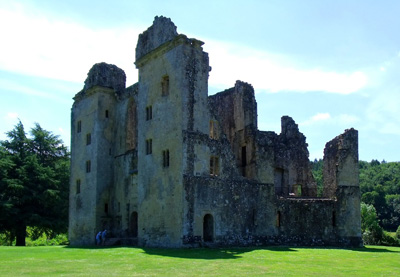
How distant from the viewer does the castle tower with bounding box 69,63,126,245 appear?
37688 mm

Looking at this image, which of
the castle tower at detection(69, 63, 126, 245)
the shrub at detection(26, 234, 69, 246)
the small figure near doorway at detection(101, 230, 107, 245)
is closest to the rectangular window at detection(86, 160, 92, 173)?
the castle tower at detection(69, 63, 126, 245)

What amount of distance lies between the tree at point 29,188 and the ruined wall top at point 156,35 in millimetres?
18485

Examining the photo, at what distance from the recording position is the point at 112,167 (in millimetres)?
38562

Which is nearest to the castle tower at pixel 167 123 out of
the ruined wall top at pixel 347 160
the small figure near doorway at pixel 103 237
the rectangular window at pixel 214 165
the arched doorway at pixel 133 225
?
the rectangular window at pixel 214 165

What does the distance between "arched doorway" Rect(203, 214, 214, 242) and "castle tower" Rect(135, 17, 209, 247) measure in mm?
2211

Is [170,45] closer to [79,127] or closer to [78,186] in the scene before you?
[79,127]

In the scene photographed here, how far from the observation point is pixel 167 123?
30.1 meters

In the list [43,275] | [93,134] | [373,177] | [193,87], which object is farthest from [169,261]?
[373,177]

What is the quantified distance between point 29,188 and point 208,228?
22.7 m

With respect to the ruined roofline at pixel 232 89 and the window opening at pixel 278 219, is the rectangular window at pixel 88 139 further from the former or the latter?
the window opening at pixel 278 219

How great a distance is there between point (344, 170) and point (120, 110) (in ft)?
58.2

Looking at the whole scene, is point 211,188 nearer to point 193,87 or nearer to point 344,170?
point 193,87

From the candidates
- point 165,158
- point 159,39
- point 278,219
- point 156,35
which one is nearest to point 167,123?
point 165,158

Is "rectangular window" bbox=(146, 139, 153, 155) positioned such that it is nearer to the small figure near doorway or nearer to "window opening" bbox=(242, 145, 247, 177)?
the small figure near doorway
